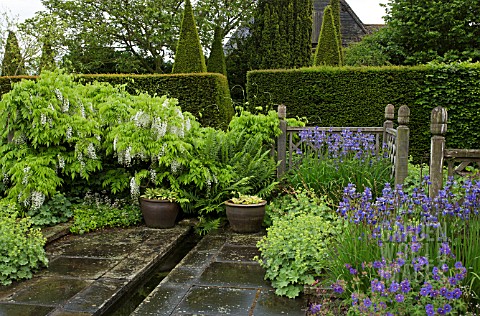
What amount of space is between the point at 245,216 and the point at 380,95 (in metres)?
4.73

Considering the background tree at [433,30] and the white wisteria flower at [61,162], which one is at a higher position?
the background tree at [433,30]

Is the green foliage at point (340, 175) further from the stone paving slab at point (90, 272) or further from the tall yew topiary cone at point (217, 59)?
the tall yew topiary cone at point (217, 59)

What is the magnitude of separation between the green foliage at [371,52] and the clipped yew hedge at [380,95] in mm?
5032

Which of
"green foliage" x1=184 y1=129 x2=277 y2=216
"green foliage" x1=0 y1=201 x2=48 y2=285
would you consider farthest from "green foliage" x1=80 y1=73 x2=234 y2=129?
"green foliage" x1=0 y1=201 x2=48 y2=285

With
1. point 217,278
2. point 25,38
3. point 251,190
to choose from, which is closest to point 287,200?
point 251,190

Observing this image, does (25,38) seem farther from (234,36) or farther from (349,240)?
(349,240)

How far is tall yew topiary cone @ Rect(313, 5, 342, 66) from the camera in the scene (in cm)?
1333

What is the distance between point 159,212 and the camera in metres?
5.40

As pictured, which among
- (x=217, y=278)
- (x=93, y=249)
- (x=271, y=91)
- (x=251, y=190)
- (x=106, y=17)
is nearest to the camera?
(x=217, y=278)

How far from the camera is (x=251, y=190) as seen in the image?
5.97 metres

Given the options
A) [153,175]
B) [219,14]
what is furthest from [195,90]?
[219,14]

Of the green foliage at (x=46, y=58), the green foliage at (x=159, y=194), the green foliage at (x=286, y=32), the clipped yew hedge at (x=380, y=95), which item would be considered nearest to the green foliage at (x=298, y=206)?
the green foliage at (x=159, y=194)

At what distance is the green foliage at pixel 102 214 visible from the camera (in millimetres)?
5273

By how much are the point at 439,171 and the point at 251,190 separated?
2.66 metres
